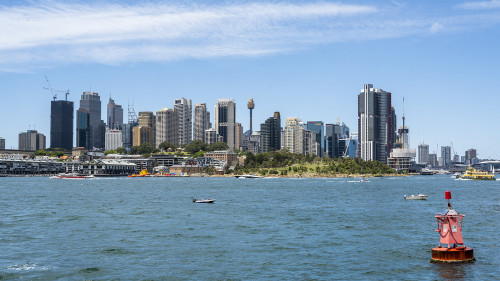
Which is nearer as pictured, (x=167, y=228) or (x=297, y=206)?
(x=167, y=228)

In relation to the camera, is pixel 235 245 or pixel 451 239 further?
pixel 235 245

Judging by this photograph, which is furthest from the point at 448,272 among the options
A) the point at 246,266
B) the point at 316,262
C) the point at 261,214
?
the point at 261,214

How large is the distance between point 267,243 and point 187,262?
11.6 meters

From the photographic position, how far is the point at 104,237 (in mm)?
57156

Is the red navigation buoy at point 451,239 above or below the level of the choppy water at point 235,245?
above

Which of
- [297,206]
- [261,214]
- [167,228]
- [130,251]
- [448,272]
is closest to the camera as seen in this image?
→ [448,272]

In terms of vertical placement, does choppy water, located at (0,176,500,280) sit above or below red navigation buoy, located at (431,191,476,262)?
below

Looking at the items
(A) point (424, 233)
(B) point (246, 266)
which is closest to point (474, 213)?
(A) point (424, 233)

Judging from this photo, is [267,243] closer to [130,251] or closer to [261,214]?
[130,251]

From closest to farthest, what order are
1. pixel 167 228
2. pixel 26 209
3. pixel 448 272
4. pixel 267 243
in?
pixel 448 272 < pixel 267 243 < pixel 167 228 < pixel 26 209

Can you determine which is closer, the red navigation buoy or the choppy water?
the choppy water

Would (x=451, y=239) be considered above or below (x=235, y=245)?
above

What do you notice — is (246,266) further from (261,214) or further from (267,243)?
(261,214)

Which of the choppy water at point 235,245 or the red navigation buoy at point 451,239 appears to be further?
the red navigation buoy at point 451,239
